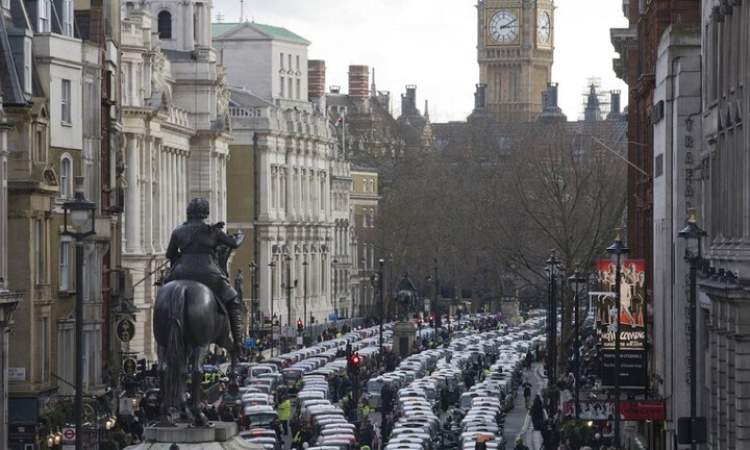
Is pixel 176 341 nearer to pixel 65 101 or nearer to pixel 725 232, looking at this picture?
pixel 725 232

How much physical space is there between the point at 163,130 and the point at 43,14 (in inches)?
2568

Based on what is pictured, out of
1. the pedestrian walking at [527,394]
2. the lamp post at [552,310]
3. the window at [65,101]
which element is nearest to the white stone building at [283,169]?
the pedestrian walking at [527,394]

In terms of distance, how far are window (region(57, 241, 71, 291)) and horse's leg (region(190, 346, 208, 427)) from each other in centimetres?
3717

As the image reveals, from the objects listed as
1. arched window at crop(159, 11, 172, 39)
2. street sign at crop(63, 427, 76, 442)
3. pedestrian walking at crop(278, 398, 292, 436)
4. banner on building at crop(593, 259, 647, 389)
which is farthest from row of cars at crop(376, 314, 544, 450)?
arched window at crop(159, 11, 172, 39)

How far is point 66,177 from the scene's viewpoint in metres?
69.0

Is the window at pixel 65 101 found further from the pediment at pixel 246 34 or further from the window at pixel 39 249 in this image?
the pediment at pixel 246 34

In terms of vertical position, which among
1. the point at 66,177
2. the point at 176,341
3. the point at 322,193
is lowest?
the point at 176,341

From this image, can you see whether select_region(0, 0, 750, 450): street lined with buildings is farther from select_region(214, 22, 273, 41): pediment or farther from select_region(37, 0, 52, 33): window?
select_region(214, 22, 273, 41): pediment

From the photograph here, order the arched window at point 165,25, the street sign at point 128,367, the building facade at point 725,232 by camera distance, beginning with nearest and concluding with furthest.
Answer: the building facade at point 725,232 → the street sign at point 128,367 → the arched window at point 165,25

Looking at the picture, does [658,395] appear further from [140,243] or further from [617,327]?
[140,243]

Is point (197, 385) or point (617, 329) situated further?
point (617, 329)

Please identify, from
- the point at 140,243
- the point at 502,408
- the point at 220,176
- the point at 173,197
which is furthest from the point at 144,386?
the point at 220,176

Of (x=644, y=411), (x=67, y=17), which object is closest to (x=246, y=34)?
(x=67, y=17)

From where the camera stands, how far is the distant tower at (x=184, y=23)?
481 ft
